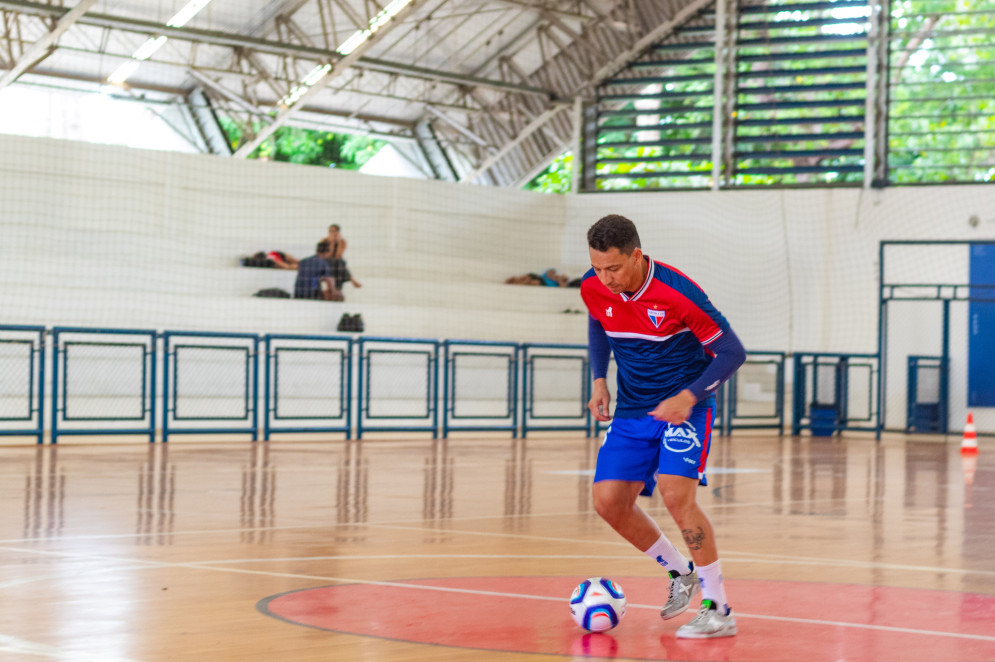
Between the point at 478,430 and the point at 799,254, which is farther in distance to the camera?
the point at 799,254

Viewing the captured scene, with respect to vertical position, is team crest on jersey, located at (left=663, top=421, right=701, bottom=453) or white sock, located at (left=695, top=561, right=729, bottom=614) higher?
team crest on jersey, located at (left=663, top=421, right=701, bottom=453)

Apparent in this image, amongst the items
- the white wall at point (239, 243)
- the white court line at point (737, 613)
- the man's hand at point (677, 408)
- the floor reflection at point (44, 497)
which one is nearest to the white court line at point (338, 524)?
the floor reflection at point (44, 497)

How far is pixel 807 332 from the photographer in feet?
78.4

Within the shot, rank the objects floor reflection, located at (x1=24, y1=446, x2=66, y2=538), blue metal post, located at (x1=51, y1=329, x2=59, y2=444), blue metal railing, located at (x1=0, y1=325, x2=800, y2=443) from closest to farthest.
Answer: floor reflection, located at (x1=24, y1=446, x2=66, y2=538), blue metal post, located at (x1=51, y1=329, x2=59, y2=444), blue metal railing, located at (x1=0, y1=325, x2=800, y2=443)

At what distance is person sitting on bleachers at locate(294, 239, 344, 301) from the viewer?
20.6m

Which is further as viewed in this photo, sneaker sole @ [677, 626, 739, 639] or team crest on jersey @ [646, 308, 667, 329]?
team crest on jersey @ [646, 308, 667, 329]

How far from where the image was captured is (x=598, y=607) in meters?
4.69

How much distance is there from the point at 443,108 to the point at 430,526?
2104 centimetres

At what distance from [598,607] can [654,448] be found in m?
0.71

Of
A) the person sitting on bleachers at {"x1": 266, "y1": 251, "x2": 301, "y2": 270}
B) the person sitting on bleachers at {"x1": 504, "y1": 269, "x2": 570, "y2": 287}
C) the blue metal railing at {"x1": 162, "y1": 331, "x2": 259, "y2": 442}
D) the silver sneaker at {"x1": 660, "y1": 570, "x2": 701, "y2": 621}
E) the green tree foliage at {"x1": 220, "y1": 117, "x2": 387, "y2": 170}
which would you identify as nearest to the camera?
the silver sneaker at {"x1": 660, "y1": 570, "x2": 701, "y2": 621}

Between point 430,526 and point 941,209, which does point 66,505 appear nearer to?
point 430,526

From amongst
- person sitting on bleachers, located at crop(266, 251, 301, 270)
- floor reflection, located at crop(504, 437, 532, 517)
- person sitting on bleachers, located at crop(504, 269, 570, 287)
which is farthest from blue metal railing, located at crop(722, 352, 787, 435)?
person sitting on bleachers, located at crop(266, 251, 301, 270)

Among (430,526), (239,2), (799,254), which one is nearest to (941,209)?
(799,254)

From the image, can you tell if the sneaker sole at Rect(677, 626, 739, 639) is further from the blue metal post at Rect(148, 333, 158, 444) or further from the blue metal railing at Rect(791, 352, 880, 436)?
the blue metal railing at Rect(791, 352, 880, 436)
